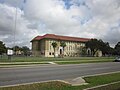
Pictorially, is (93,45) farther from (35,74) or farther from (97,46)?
(35,74)

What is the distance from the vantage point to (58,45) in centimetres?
14788

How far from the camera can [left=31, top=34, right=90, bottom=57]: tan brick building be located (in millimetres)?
143137

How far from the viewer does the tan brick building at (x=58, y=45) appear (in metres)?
143

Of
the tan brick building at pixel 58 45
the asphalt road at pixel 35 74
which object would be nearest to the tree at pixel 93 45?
the tan brick building at pixel 58 45

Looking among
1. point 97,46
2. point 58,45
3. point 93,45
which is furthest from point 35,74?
point 97,46

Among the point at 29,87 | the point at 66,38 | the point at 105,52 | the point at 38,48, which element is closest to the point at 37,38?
the point at 38,48

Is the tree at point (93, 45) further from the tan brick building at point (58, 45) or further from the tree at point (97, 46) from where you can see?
the tan brick building at point (58, 45)

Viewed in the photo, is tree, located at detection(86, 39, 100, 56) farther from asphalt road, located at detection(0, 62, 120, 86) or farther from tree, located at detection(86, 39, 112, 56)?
asphalt road, located at detection(0, 62, 120, 86)

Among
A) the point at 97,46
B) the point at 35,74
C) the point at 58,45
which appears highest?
the point at 58,45

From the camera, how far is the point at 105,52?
163 meters

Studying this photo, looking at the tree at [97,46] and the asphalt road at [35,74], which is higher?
the tree at [97,46]

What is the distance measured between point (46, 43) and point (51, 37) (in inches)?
246

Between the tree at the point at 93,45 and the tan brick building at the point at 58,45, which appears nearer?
the tan brick building at the point at 58,45

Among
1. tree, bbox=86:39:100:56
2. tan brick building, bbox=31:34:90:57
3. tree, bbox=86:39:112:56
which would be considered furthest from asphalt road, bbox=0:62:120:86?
tree, bbox=86:39:112:56
